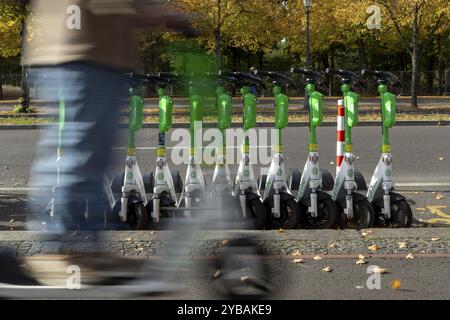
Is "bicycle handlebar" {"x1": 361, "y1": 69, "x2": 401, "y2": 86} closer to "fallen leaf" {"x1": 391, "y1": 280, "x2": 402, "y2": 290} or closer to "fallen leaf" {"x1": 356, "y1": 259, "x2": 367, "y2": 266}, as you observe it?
"fallen leaf" {"x1": 356, "y1": 259, "x2": 367, "y2": 266}

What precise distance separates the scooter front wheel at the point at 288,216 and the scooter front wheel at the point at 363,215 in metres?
0.43

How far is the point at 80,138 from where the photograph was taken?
2.50m

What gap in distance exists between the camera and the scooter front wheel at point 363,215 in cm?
523

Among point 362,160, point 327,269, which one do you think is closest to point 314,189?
point 327,269

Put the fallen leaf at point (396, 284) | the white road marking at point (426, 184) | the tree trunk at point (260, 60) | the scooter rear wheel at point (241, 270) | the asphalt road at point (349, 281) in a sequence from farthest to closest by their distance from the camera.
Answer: the tree trunk at point (260, 60)
the white road marking at point (426, 184)
the fallen leaf at point (396, 284)
the asphalt road at point (349, 281)
the scooter rear wheel at point (241, 270)

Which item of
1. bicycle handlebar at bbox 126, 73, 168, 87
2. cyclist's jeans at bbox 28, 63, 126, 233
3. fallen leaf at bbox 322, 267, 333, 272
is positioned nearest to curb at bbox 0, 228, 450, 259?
fallen leaf at bbox 322, 267, 333, 272

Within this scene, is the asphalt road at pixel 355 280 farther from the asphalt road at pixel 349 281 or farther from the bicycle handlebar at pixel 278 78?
the bicycle handlebar at pixel 278 78

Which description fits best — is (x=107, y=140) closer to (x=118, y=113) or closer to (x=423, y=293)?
(x=118, y=113)

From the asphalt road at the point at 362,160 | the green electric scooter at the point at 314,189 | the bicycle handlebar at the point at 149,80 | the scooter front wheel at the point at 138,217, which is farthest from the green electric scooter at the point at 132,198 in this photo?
the green electric scooter at the point at 314,189

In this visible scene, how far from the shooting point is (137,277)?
259 centimetres

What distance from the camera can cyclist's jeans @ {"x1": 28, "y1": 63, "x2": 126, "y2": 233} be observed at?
2.48 metres

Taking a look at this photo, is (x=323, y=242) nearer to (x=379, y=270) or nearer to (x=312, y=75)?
(x=379, y=270)

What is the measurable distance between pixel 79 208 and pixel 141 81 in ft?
6.99

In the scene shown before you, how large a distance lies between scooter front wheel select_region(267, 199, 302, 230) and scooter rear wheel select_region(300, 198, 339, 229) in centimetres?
7
